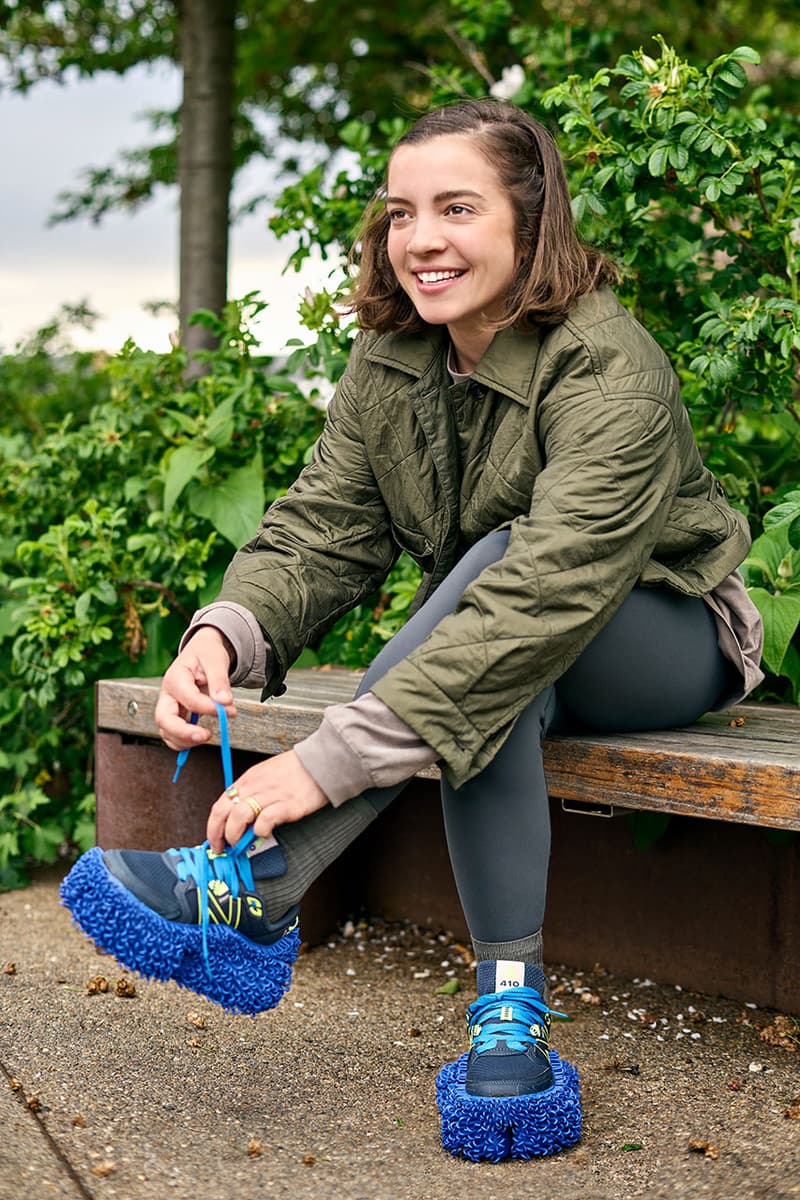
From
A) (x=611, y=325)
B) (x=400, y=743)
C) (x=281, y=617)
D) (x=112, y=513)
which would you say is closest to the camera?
(x=400, y=743)

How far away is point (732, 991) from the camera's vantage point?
8.48 ft

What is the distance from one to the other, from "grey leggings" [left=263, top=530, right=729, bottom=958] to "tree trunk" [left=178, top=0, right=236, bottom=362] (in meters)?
2.66

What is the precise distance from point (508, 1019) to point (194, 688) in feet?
2.15

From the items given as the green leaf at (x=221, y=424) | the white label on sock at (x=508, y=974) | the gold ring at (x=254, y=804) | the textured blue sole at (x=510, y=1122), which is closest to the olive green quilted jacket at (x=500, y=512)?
the gold ring at (x=254, y=804)

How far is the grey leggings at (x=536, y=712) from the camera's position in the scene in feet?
6.31

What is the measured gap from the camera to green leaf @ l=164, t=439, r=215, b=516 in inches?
125

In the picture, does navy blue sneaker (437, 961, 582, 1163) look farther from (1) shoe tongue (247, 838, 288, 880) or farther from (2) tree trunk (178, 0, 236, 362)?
(2) tree trunk (178, 0, 236, 362)

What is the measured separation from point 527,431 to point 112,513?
151cm

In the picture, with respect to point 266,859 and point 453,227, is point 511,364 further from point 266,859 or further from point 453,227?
point 266,859

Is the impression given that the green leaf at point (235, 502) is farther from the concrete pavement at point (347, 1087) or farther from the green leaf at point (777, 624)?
the green leaf at point (777, 624)

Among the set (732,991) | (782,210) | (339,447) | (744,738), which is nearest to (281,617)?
(339,447)

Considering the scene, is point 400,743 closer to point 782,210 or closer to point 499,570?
point 499,570

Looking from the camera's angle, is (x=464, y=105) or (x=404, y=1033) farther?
(x=404, y=1033)

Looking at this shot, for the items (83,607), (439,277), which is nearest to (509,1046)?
(439,277)
